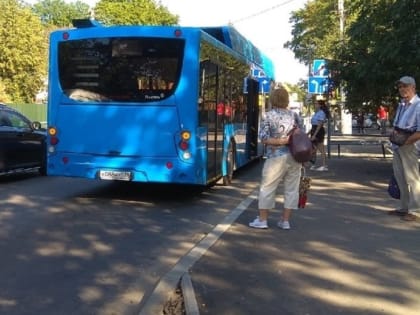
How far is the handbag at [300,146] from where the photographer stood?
26.0 feet

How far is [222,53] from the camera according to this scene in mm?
12062

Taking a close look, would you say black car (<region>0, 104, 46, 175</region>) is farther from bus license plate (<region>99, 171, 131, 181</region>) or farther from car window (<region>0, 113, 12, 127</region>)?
bus license plate (<region>99, 171, 131, 181</region>)

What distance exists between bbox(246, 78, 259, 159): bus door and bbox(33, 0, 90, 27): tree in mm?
86266

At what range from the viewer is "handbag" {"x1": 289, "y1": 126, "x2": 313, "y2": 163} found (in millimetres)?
7910

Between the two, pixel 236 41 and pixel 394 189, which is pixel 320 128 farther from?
pixel 394 189

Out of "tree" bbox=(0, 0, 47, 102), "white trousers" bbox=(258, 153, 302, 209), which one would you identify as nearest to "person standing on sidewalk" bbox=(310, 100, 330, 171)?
"white trousers" bbox=(258, 153, 302, 209)

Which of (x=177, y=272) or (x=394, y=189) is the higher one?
(x=394, y=189)

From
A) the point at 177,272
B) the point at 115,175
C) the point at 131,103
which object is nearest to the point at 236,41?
the point at 131,103

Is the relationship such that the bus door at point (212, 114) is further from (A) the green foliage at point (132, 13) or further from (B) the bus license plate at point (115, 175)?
(A) the green foliage at point (132, 13)

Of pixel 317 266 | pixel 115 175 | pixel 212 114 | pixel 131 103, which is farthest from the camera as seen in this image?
pixel 212 114

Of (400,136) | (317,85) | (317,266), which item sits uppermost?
(317,85)

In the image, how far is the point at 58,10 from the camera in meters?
100

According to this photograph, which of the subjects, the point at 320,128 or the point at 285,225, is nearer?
the point at 285,225

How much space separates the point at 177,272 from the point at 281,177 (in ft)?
8.24
